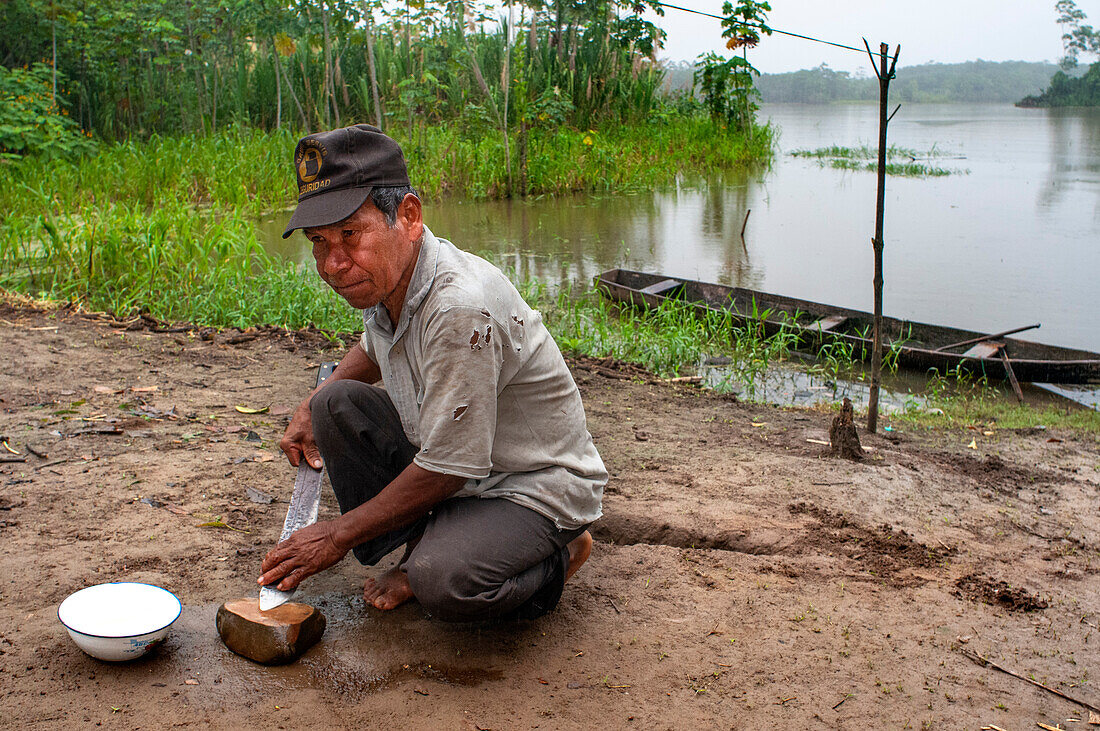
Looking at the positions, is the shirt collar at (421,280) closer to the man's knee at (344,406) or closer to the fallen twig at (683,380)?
the man's knee at (344,406)

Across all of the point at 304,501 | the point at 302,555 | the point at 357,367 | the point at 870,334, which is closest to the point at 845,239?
the point at 870,334

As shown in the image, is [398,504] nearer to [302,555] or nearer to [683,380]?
[302,555]

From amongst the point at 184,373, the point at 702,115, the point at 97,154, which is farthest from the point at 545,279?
the point at 702,115

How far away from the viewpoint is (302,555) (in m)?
1.88

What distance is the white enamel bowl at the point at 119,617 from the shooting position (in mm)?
1781

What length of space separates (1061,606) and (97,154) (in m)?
9.73

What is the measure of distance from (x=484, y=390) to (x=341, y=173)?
533mm

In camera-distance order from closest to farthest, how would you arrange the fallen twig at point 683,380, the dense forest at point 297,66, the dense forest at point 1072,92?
the fallen twig at point 683,380, the dense forest at point 297,66, the dense forest at point 1072,92

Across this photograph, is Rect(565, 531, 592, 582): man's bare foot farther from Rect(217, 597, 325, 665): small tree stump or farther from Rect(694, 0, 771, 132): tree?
Rect(694, 0, 771, 132): tree

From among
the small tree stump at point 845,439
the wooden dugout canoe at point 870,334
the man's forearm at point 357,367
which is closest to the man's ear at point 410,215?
the man's forearm at point 357,367

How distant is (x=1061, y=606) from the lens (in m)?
2.27

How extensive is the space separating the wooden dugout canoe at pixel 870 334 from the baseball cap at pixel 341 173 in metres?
4.42

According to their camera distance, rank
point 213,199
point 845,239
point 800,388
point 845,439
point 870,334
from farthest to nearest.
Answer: point 845,239
point 213,199
point 870,334
point 800,388
point 845,439

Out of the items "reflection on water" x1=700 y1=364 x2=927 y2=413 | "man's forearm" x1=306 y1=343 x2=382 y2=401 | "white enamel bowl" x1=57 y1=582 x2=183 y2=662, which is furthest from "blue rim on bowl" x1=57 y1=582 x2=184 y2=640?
"reflection on water" x1=700 y1=364 x2=927 y2=413
